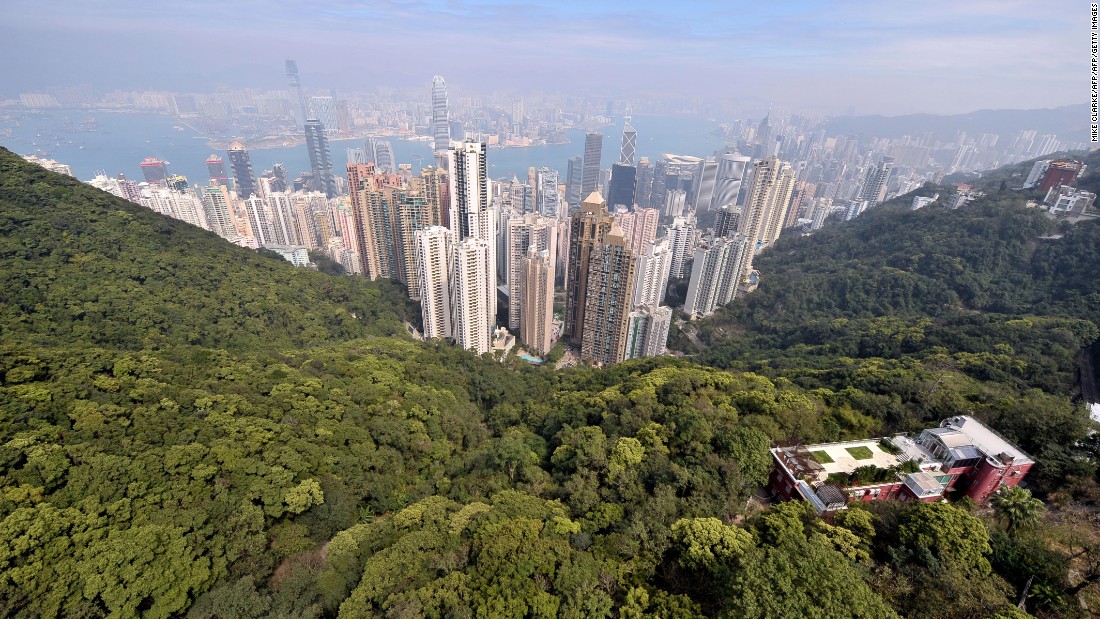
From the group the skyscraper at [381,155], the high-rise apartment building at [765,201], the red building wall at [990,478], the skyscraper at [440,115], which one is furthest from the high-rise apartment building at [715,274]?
the skyscraper at [440,115]

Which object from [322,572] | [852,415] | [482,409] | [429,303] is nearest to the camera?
[322,572]

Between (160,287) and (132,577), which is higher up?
(132,577)

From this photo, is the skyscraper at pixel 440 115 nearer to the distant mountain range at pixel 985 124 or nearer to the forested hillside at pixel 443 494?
the forested hillside at pixel 443 494

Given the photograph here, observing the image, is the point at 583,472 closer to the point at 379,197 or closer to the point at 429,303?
the point at 429,303

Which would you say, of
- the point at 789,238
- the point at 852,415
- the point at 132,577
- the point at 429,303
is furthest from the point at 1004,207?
the point at 132,577

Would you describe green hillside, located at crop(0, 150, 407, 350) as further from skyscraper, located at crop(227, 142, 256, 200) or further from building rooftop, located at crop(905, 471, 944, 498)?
skyscraper, located at crop(227, 142, 256, 200)
